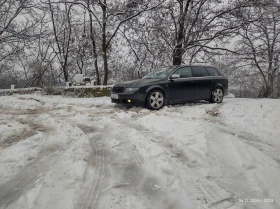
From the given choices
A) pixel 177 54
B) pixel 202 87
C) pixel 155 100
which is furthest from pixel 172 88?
pixel 177 54

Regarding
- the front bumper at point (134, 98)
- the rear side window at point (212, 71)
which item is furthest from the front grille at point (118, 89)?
the rear side window at point (212, 71)

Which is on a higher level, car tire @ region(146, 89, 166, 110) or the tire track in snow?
car tire @ region(146, 89, 166, 110)

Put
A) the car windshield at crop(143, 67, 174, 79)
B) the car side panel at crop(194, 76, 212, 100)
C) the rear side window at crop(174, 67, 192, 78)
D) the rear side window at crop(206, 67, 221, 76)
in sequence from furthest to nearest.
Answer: the rear side window at crop(206, 67, 221, 76) → the car side panel at crop(194, 76, 212, 100) → the rear side window at crop(174, 67, 192, 78) → the car windshield at crop(143, 67, 174, 79)

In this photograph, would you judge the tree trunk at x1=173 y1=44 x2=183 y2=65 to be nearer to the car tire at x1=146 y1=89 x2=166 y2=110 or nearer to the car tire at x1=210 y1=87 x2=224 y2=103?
the car tire at x1=210 y1=87 x2=224 y2=103

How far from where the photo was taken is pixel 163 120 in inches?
194

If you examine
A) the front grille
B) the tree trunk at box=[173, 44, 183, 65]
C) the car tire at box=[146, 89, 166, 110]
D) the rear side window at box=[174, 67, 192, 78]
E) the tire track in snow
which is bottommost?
the tire track in snow

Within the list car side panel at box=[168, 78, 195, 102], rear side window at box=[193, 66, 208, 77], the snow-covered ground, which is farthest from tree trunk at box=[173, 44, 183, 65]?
the snow-covered ground

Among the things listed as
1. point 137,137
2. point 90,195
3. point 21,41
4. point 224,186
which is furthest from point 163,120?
point 21,41

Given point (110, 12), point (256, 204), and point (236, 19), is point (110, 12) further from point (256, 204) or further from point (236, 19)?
point (256, 204)

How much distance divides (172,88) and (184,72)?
95 centimetres

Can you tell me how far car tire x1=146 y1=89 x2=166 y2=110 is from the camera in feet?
22.9

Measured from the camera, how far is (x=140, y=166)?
2793 mm

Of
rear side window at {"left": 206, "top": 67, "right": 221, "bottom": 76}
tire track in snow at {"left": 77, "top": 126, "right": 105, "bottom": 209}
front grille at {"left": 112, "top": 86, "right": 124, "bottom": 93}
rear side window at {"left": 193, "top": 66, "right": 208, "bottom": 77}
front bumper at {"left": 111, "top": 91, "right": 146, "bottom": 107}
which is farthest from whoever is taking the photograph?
rear side window at {"left": 206, "top": 67, "right": 221, "bottom": 76}

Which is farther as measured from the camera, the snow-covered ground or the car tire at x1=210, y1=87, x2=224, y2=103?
the car tire at x1=210, y1=87, x2=224, y2=103
